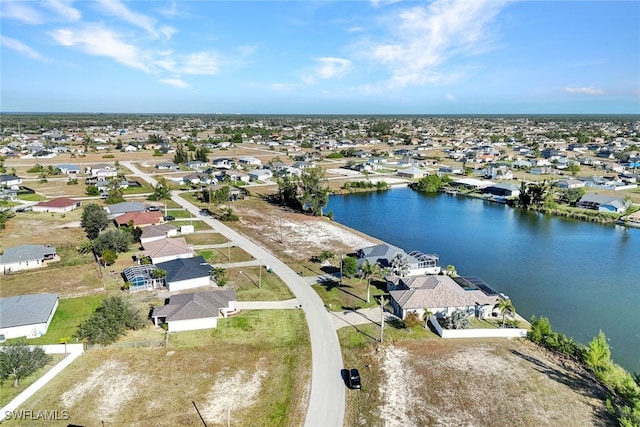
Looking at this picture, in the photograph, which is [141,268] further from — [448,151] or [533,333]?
[448,151]

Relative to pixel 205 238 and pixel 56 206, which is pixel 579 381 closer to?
pixel 205 238

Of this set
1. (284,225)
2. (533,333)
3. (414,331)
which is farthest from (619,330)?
(284,225)

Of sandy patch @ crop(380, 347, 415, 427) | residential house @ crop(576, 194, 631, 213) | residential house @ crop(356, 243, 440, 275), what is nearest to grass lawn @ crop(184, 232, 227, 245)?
residential house @ crop(356, 243, 440, 275)

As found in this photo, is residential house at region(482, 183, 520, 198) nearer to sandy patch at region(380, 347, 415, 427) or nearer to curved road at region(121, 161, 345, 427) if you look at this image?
curved road at region(121, 161, 345, 427)

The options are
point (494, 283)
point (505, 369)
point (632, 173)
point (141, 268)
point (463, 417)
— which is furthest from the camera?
point (632, 173)

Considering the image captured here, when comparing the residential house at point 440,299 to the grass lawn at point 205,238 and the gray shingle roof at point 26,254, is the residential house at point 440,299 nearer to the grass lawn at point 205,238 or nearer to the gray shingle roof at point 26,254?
the grass lawn at point 205,238

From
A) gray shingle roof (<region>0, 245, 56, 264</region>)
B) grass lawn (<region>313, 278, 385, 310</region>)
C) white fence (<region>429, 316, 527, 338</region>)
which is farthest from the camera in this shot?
gray shingle roof (<region>0, 245, 56, 264</region>)
